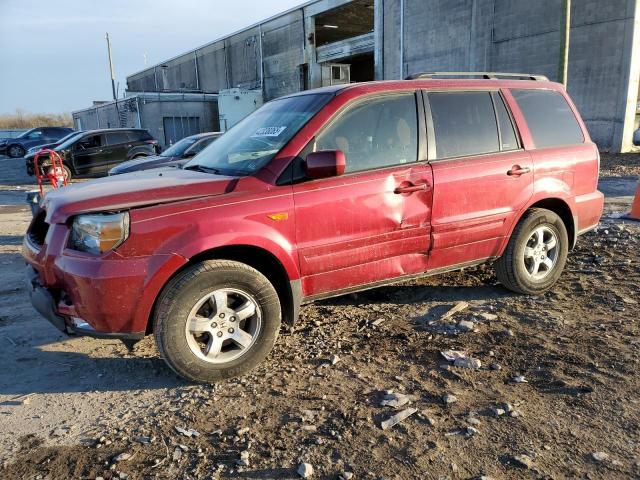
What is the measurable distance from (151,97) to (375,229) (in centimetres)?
2880

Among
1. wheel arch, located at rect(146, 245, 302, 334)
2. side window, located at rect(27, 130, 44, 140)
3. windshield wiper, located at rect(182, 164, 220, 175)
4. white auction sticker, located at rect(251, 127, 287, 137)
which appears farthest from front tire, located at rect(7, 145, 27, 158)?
wheel arch, located at rect(146, 245, 302, 334)

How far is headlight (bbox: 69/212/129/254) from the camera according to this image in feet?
9.61

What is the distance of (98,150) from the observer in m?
17.6

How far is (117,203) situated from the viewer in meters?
3.03

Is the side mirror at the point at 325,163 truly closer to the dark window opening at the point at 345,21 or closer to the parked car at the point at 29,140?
the dark window opening at the point at 345,21

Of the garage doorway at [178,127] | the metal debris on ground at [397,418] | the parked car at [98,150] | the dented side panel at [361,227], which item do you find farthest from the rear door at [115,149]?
the metal debris on ground at [397,418]

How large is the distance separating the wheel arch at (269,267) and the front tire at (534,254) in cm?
217

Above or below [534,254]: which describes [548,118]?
above

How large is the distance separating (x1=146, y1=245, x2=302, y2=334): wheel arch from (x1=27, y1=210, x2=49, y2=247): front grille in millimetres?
1225

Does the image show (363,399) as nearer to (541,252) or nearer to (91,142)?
(541,252)

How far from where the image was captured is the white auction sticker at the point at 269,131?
3713 millimetres

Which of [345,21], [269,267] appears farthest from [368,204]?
[345,21]

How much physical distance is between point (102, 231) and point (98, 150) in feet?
53.9

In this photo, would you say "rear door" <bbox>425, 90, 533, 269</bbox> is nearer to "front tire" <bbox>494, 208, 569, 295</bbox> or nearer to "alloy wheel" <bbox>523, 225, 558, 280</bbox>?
"front tire" <bbox>494, 208, 569, 295</bbox>
